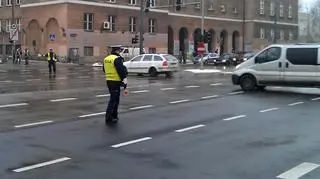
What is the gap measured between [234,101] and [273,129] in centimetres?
542

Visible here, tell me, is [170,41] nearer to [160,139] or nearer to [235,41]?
[235,41]

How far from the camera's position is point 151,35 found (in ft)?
214

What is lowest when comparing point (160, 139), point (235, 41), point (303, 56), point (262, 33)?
point (160, 139)

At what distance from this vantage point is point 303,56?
18.6 m

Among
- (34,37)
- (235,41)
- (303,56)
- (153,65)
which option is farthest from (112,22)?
(303,56)

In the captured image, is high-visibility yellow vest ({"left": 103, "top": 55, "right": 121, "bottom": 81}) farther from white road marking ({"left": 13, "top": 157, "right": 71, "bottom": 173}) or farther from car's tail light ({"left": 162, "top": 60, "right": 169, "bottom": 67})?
car's tail light ({"left": 162, "top": 60, "right": 169, "bottom": 67})

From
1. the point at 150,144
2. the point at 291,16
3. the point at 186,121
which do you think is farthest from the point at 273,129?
the point at 291,16

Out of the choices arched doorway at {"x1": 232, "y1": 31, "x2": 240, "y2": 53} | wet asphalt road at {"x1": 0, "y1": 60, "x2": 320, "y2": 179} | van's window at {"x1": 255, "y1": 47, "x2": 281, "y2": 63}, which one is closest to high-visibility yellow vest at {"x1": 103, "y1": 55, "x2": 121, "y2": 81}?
wet asphalt road at {"x1": 0, "y1": 60, "x2": 320, "y2": 179}

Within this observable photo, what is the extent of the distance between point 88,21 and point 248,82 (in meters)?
40.7

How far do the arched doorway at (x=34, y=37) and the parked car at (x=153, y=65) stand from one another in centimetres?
2899

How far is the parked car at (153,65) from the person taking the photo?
106ft

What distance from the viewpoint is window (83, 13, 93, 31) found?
57728mm

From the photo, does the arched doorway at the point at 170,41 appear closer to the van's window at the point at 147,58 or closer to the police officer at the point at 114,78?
the van's window at the point at 147,58

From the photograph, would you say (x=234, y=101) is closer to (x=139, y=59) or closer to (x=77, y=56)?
(x=139, y=59)
